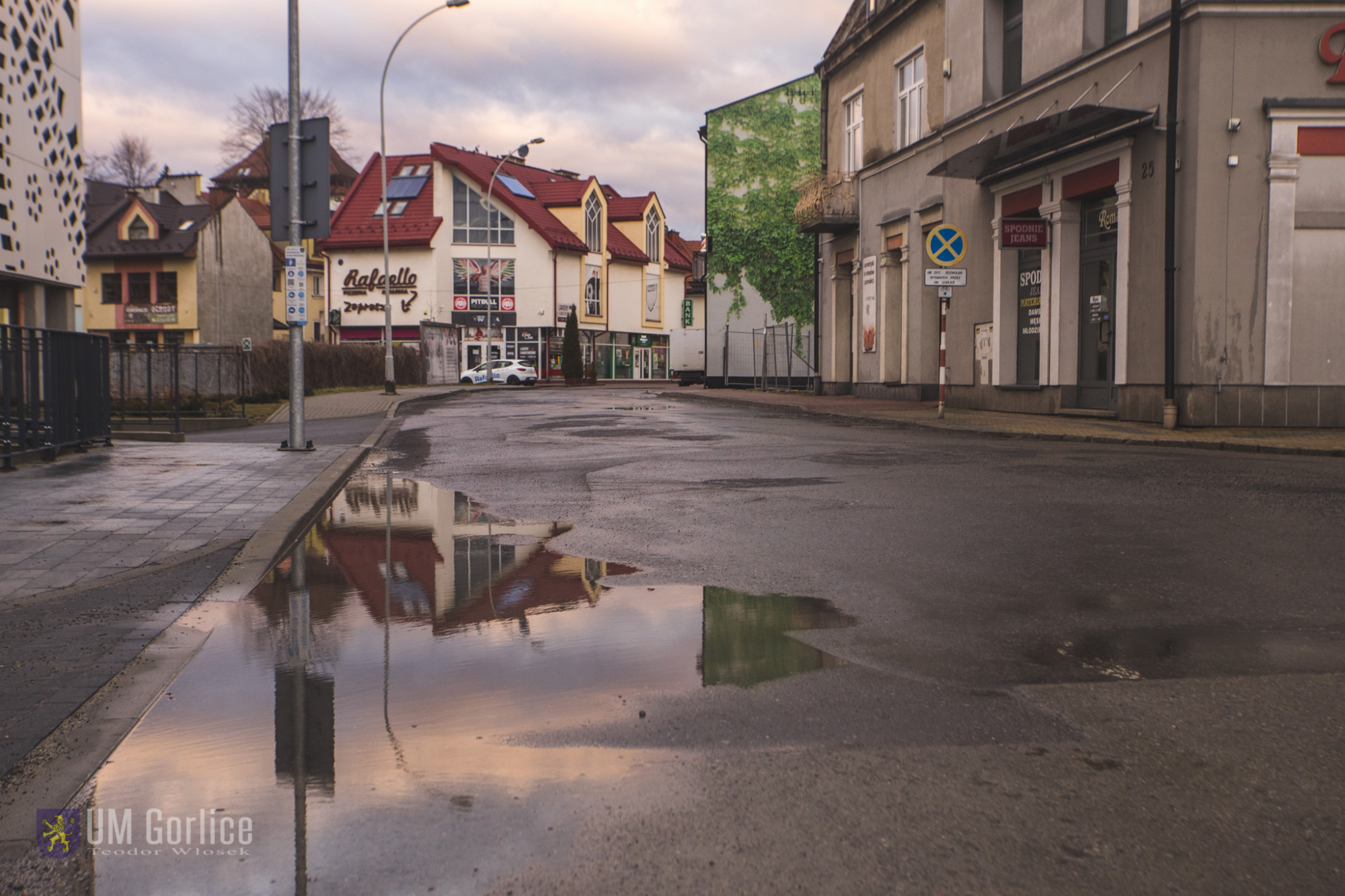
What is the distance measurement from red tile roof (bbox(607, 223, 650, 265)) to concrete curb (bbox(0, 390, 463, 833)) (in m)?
64.4

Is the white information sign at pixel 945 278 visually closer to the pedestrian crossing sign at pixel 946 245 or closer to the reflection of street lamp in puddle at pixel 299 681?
the pedestrian crossing sign at pixel 946 245

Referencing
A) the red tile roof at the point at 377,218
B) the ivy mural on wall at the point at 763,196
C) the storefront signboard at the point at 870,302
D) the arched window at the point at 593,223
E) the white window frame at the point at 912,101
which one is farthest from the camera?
the arched window at the point at 593,223

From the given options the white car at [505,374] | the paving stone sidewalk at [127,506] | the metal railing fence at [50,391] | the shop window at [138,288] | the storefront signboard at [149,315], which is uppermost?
the shop window at [138,288]

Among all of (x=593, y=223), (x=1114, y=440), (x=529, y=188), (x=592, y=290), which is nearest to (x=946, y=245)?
(x=1114, y=440)

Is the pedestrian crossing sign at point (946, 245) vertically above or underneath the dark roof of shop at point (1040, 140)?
underneath

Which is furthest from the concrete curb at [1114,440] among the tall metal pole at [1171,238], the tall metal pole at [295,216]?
the tall metal pole at [295,216]

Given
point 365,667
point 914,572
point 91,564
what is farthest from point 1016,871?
point 91,564

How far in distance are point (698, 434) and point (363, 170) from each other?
52.1 meters

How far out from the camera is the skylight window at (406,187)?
6234 cm

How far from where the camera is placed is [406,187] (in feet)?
205

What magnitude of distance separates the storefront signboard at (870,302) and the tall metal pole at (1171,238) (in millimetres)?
11996

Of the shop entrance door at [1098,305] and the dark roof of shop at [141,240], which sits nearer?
the shop entrance door at [1098,305]

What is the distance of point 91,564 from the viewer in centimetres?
628

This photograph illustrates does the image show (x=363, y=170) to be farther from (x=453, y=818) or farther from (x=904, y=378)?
(x=453, y=818)
